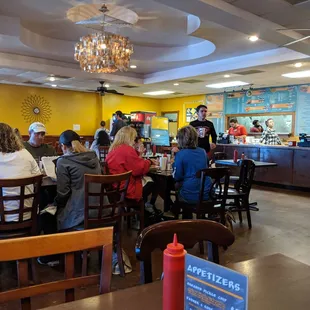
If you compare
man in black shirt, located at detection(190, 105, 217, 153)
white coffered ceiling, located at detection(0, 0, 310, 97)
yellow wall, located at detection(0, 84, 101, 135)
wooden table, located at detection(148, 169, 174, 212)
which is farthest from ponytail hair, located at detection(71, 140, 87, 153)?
yellow wall, located at detection(0, 84, 101, 135)

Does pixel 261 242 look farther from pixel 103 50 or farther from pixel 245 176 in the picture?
pixel 103 50

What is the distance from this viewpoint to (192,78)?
7719mm

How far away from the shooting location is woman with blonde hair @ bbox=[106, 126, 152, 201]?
11.0 feet

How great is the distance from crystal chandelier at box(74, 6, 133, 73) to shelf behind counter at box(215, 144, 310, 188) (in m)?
3.99

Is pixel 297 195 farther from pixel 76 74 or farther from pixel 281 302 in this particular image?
pixel 281 302

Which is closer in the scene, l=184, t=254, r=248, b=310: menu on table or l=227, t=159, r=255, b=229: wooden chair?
l=184, t=254, r=248, b=310: menu on table

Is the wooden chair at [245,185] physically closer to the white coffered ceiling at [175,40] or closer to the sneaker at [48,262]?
the white coffered ceiling at [175,40]

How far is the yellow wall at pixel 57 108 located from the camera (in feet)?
32.3

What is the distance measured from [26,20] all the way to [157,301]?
5127mm

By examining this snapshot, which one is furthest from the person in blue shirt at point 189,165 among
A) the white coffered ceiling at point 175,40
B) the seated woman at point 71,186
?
the white coffered ceiling at point 175,40

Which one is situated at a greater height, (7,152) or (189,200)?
(7,152)

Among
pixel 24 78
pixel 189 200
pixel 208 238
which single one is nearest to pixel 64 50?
pixel 24 78

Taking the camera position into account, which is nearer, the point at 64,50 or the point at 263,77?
the point at 64,50

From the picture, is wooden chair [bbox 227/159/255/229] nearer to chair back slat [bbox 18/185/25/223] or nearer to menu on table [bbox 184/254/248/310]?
chair back slat [bbox 18/185/25/223]
